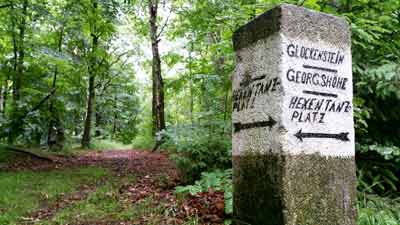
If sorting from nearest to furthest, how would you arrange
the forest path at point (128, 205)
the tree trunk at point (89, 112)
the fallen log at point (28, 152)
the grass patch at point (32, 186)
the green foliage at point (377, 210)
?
the green foliage at point (377, 210), the forest path at point (128, 205), the grass patch at point (32, 186), the fallen log at point (28, 152), the tree trunk at point (89, 112)

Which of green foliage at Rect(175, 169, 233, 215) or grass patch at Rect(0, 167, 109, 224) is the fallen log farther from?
green foliage at Rect(175, 169, 233, 215)

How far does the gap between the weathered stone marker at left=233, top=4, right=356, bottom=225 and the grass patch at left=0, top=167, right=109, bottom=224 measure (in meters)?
3.47

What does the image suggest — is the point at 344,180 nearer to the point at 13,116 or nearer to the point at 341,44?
the point at 341,44

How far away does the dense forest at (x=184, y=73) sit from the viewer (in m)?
4.78

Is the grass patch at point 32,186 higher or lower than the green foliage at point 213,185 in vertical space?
lower

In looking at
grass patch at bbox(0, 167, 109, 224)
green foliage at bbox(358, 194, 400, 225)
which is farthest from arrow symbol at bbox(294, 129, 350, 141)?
grass patch at bbox(0, 167, 109, 224)

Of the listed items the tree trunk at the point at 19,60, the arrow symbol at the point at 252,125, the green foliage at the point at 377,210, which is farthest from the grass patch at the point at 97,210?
the tree trunk at the point at 19,60

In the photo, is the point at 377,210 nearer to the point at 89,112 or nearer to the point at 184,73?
the point at 184,73

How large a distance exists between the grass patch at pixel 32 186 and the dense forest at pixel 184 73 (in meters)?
0.22

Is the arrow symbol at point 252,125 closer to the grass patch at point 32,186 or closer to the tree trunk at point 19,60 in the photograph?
the grass patch at point 32,186

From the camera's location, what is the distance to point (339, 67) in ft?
11.0

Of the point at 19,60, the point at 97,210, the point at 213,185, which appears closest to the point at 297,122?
the point at 213,185

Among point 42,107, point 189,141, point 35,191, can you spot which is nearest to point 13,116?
point 42,107

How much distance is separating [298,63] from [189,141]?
136 inches
